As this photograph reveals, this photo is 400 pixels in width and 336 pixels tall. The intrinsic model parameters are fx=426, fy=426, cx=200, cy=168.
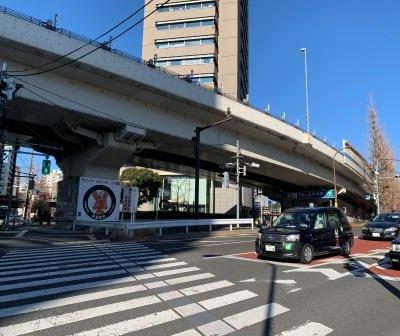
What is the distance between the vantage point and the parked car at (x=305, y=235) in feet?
42.0

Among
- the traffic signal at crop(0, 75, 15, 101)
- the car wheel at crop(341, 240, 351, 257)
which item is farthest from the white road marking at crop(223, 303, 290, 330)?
the traffic signal at crop(0, 75, 15, 101)

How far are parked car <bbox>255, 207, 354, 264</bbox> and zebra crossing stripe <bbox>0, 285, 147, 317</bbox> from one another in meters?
5.59

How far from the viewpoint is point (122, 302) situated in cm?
726

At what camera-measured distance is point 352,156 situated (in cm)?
6159

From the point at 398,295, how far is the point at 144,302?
16.8 ft

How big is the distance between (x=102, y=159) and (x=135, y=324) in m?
26.4

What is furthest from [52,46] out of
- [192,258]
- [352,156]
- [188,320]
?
[352,156]

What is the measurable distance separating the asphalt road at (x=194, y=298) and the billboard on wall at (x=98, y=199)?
1827cm

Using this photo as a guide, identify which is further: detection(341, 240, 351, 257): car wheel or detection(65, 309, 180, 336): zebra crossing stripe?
detection(341, 240, 351, 257): car wheel

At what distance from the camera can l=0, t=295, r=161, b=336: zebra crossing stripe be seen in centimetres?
567

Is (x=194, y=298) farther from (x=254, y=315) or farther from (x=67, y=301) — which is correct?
(x=67, y=301)

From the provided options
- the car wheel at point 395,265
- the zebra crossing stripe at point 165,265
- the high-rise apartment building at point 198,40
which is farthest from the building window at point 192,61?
the car wheel at point 395,265

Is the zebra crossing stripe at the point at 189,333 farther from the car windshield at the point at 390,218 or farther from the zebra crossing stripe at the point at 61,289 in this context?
the car windshield at the point at 390,218

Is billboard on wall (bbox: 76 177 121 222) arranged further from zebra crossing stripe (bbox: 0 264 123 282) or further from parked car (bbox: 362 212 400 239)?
zebra crossing stripe (bbox: 0 264 123 282)
